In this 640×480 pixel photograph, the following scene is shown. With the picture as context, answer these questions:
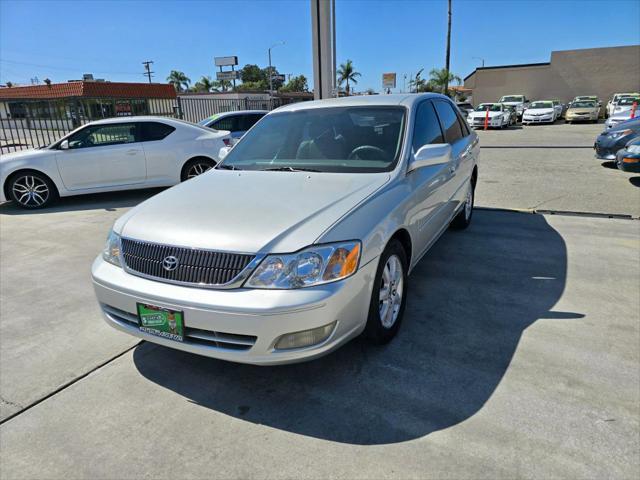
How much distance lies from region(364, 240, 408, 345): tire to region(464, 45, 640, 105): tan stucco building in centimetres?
4744

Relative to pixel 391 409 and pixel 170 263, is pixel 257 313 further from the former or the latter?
pixel 391 409

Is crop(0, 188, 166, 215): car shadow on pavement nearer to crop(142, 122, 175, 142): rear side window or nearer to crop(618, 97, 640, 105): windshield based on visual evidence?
crop(142, 122, 175, 142): rear side window

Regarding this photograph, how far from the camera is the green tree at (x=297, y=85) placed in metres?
89.8

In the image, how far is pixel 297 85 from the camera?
9100 centimetres

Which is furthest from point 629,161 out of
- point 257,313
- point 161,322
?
point 161,322

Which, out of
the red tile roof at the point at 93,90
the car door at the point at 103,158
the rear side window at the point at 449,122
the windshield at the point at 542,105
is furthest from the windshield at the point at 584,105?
the red tile roof at the point at 93,90

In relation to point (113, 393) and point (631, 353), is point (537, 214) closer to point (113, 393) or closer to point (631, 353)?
point (631, 353)

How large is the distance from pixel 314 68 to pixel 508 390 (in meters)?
9.51

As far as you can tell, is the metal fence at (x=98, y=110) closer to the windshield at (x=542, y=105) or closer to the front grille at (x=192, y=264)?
the front grille at (x=192, y=264)

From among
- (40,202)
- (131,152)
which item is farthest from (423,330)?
(40,202)

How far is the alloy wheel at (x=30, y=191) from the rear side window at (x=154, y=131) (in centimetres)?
193

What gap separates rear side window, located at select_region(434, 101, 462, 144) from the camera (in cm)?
467

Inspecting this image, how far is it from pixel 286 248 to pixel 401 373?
116 centimetres

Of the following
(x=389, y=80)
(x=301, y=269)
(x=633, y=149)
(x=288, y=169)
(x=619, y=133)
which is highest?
(x=389, y=80)
